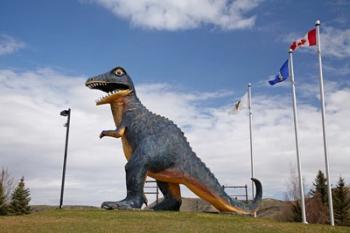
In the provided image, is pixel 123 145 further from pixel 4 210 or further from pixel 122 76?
pixel 4 210

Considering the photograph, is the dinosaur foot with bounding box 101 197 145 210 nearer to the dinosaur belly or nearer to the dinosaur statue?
the dinosaur statue

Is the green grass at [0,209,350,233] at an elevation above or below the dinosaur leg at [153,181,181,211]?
below

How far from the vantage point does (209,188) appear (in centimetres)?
1748

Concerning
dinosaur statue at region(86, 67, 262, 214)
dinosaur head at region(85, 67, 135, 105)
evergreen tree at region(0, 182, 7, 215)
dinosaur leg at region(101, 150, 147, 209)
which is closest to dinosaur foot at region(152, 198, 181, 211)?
dinosaur statue at region(86, 67, 262, 214)

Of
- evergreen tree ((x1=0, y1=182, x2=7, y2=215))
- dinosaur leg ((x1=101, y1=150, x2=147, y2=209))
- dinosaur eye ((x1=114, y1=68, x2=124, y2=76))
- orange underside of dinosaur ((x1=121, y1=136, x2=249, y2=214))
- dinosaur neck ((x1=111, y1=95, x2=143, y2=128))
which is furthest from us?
evergreen tree ((x1=0, y1=182, x2=7, y2=215))

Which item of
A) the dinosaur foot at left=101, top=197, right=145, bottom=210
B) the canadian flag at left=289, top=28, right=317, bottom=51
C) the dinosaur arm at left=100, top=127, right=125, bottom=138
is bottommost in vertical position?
the dinosaur foot at left=101, top=197, right=145, bottom=210

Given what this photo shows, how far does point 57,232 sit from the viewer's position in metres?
12.4

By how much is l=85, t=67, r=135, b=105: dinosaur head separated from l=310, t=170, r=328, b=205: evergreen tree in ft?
75.4

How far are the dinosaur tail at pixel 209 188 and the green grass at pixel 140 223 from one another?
1534 mm

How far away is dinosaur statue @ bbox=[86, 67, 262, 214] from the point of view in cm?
1599

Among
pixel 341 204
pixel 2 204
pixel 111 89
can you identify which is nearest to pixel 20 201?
pixel 2 204

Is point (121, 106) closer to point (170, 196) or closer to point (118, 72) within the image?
point (118, 72)

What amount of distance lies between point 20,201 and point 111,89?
22.2 m

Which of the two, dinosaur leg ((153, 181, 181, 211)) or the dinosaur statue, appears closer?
the dinosaur statue
